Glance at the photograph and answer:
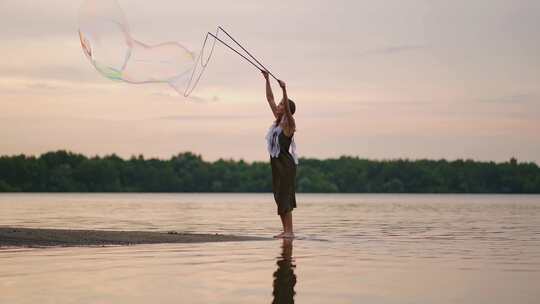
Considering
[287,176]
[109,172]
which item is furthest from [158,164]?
[287,176]

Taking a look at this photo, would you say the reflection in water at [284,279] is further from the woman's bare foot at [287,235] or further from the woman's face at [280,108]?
the woman's face at [280,108]

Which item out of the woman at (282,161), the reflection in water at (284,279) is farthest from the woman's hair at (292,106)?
the reflection in water at (284,279)

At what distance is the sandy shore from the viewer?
1454 cm

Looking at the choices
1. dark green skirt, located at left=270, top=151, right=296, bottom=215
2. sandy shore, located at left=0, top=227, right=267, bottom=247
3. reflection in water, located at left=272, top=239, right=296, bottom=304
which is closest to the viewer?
reflection in water, located at left=272, top=239, right=296, bottom=304

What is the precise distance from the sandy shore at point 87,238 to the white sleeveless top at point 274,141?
154 centimetres

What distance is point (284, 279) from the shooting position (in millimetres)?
10008

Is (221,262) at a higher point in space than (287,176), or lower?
lower

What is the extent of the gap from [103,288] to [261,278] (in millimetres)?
1772

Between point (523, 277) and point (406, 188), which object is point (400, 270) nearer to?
point (523, 277)

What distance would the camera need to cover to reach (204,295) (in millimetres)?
8750

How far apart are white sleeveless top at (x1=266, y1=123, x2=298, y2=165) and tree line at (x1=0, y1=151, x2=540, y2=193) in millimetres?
126591

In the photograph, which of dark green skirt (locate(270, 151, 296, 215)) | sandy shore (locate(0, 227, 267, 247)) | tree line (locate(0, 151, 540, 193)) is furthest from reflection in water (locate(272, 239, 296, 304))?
tree line (locate(0, 151, 540, 193))

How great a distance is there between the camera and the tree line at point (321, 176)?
145m

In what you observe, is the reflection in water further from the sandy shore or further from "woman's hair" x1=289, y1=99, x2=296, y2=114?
"woman's hair" x1=289, y1=99, x2=296, y2=114
